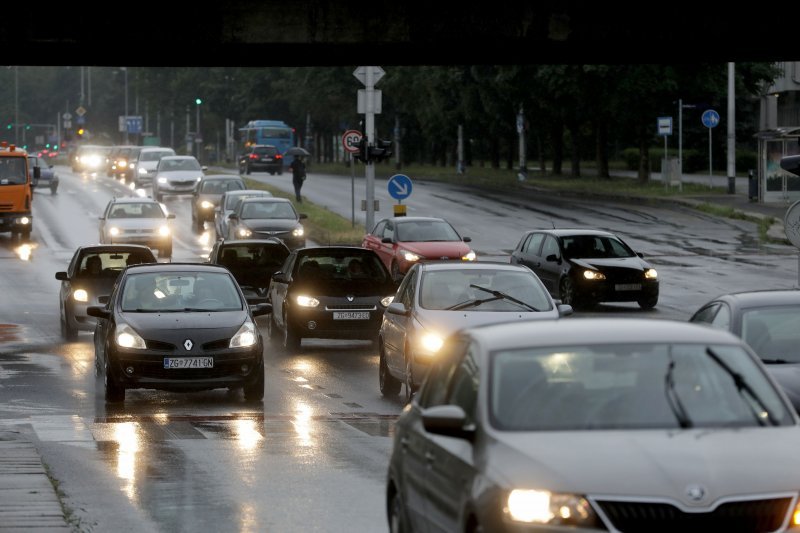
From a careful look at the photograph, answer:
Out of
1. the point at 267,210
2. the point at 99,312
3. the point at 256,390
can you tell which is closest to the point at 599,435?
the point at 256,390

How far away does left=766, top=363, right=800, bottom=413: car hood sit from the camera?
1288 cm

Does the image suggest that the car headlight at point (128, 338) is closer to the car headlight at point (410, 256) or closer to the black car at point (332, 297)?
the black car at point (332, 297)

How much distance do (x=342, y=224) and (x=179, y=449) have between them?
38.3 metres

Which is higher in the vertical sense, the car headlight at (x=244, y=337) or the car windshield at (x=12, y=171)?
the car windshield at (x=12, y=171)

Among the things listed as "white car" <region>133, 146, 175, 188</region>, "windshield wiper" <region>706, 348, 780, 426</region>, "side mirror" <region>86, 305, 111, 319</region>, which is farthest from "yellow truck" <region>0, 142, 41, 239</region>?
"windshield wiper" <region>706, 348, 780, 426</region>

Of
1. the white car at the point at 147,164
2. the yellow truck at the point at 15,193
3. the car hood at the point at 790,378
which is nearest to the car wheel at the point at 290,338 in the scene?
the car hood at the point at 790,378

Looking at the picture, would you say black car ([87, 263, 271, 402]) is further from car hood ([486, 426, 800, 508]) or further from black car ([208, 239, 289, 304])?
car hood ([486, 426, 800, 508])

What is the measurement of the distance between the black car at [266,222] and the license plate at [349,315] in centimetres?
1856

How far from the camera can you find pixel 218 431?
627 inches

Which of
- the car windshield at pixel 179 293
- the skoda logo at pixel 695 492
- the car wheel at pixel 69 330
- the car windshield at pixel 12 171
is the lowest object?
the car wheel at pixel 69 330

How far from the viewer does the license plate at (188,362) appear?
18.5m

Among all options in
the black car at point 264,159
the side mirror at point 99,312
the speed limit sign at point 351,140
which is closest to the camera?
the side mirror at point 99,312

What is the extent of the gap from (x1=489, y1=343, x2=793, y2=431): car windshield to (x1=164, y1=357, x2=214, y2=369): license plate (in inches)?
430

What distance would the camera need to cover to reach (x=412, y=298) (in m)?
19.1
